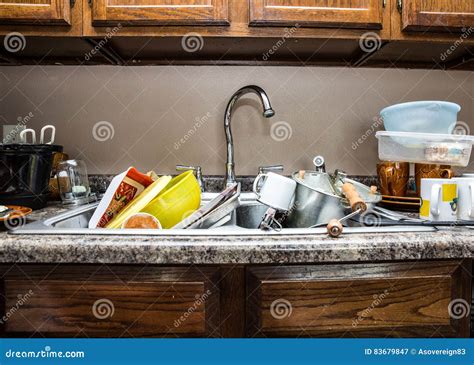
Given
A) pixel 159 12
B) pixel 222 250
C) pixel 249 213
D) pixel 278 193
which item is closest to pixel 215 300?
pixel 222 250

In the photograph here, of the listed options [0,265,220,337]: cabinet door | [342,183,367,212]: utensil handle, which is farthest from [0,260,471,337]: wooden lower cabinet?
[342,183,367,212]: utensil handle

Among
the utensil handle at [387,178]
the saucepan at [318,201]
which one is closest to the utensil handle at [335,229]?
the saucepan at [318,201]

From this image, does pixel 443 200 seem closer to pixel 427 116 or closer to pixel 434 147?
pixel 434 147

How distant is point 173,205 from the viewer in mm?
905

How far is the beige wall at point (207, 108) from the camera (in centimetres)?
143

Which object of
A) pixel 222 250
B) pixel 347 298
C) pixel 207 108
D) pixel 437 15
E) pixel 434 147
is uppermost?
pixel 437 15

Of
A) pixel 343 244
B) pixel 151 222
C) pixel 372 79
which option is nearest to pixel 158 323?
pixel 151 222

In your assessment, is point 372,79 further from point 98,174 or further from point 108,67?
point 98,174

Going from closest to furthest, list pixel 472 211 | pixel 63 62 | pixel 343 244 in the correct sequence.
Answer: pixel 343 244
pixel 472 211
pixel 63 62

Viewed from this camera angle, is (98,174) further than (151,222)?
Yes

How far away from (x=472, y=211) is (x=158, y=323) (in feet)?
2.39

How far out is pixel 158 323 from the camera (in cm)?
70

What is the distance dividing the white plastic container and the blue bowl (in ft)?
0.23

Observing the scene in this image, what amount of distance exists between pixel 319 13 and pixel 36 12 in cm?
87
